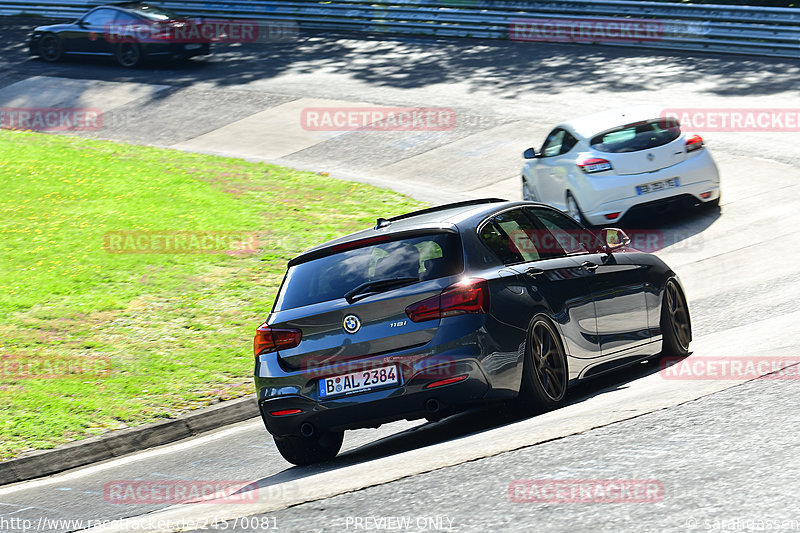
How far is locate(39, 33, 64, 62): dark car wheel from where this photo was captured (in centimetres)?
3052

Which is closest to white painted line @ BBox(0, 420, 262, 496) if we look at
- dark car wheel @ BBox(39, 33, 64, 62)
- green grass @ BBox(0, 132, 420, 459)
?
green grass @ BBox(0, 132, 420, 459)

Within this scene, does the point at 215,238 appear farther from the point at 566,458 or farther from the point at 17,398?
the point at 566,458

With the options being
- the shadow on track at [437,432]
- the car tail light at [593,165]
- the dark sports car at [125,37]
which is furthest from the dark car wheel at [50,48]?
the shadow on track at [437,432]

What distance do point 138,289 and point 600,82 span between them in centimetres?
1346

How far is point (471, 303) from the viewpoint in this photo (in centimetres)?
699

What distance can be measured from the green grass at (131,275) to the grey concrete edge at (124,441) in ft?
0.51

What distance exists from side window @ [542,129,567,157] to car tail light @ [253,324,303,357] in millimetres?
9318

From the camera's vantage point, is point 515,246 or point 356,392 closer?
point 356,392

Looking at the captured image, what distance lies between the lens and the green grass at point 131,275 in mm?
10289

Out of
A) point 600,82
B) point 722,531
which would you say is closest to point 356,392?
point 722,531

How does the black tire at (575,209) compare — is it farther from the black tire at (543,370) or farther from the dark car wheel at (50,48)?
the dark car wheel at (50,48)

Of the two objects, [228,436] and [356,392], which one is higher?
[356,392]

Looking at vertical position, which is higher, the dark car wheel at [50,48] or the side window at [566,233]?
the side window at [566,233]

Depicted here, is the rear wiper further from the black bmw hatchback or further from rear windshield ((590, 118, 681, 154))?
rear windshield ((590, 118, 681, 154))
